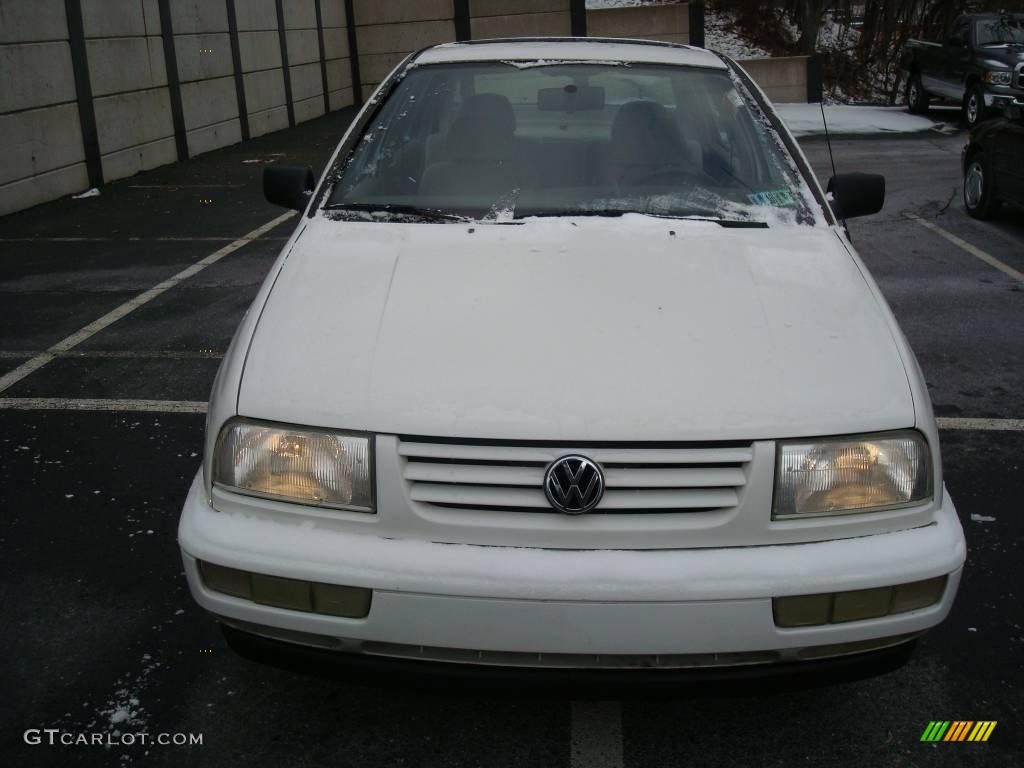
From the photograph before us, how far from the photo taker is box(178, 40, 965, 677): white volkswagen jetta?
2.12 m

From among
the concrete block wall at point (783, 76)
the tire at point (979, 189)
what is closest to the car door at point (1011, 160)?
the tire at point (979, 189)

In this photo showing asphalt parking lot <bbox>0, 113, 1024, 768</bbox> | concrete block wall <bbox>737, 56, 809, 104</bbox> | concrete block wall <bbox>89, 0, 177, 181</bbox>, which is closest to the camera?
asphalt parking lot <bbox>0, 113, 1024, 768</bbox>

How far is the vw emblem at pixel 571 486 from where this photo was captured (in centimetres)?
214

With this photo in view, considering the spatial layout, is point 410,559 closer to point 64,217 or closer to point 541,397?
point 541,397

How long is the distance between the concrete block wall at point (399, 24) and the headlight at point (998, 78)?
10353 mm

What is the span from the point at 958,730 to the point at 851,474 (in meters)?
0.83

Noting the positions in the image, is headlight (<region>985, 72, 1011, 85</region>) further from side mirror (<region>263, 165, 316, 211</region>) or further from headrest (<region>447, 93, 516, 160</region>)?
side mirror (<region>263, 165, 316, 211</region>)

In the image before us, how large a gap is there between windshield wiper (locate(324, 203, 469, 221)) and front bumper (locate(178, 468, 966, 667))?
1241mm

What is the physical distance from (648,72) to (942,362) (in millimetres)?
2536

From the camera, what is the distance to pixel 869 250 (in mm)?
8023

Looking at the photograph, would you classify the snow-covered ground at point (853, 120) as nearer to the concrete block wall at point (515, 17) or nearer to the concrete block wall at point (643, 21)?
the concrete block wall at point (643, 21)

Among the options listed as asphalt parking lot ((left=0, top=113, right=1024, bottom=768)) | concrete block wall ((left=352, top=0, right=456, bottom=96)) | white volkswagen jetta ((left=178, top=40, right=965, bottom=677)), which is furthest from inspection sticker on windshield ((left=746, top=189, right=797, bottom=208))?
concrete block wall ((left=352, top=0, right=456, bottom=96))

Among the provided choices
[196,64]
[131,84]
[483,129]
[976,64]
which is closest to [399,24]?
[196,64]

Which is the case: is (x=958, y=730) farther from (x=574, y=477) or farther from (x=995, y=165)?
(x=995, y=165)
